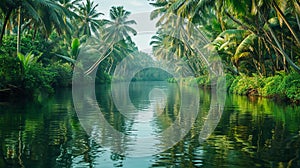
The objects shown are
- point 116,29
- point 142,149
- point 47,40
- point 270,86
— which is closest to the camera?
point 142,149

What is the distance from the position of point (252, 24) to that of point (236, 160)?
16.1 metres

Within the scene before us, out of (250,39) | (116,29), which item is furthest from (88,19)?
(250,39)

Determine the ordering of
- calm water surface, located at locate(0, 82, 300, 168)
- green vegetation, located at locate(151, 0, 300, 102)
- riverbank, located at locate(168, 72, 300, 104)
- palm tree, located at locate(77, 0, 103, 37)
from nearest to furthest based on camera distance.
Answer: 1. calm water surface, located at locate(0, 82, 300, 168)
2. green vegetation, located at locate(151, 0, 300, 102)
3. riverbank, located at locate(168, 72, 300, 104)
4. palm tree, located at locate(77, 0, 103, 37)

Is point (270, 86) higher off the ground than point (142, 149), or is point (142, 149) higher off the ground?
point (270, 86)

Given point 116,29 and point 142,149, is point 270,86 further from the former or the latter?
point 116,29

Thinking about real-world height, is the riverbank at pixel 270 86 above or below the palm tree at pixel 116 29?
below

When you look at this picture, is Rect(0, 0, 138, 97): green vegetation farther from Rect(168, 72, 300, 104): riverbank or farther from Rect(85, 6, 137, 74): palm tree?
Rect(168, 72, 300, 104): riverbank

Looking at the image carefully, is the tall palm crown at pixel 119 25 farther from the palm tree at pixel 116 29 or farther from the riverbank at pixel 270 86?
the riverbank at pixel 270 86

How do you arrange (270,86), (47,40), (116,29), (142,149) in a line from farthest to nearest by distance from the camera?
(116,29), (47,40), (270,86), (142,149)

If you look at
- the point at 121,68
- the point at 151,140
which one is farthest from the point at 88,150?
the point at 121,68

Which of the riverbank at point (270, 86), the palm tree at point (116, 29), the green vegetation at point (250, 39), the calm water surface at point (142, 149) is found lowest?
the calm water surface at point (142, 149)

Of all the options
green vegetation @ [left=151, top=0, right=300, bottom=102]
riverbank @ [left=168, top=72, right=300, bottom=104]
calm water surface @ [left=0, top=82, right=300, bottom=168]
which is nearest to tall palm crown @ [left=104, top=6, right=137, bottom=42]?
green vegetation @ [left=151, top=0, right=300, bottom=102]

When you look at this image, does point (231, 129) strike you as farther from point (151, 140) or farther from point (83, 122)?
point (83, 122)

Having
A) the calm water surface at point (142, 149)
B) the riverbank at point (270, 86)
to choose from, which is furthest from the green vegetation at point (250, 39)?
the calm water surface at point (142, 149)
